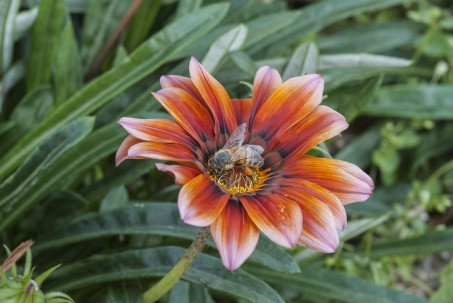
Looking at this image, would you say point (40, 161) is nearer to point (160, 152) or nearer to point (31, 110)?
point (31, 110)

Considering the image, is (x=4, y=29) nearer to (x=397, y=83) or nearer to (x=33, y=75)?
(x=33, y=75)

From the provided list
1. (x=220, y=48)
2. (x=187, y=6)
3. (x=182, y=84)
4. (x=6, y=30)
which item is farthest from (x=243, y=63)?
(x=6, y=30)

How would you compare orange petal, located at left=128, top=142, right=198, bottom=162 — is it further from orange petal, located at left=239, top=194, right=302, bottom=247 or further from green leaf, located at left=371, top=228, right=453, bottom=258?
green leaf, located at left=371, top=228, right=453, bottom=258

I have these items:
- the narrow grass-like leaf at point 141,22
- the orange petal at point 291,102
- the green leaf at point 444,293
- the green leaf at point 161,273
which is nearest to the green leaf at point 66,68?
the narrow grass-like leaf at point 141,22

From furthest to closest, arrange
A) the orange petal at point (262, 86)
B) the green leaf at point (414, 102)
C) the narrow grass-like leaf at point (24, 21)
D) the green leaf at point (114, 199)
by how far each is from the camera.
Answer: the green leaf at point (414, 102) → the narrow grass-like leaf at point (24, 21) → the green leaf at point (114, 199) → the orange petal at point (262, 86)

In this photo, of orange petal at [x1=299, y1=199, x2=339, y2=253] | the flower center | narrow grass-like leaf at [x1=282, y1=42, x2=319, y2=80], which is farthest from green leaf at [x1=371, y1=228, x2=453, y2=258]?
orange petal at [x1=299, y1=199, x2=339, y2=253]

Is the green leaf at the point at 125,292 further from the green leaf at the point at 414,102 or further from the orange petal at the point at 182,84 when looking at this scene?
the green leaf at the point at 414,102
